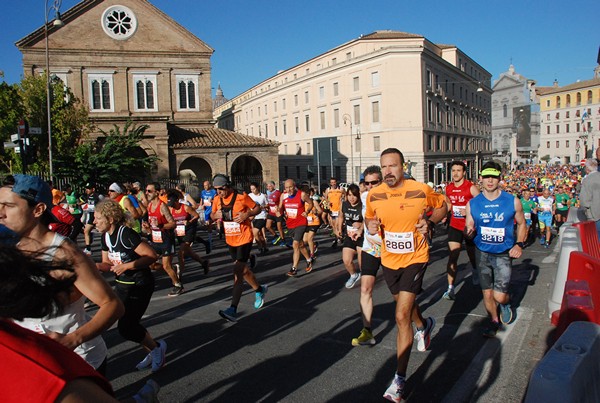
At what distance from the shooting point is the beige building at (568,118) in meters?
96.6

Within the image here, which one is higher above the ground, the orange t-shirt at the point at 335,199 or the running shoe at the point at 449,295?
the orange t-shirt at the point at 335,199

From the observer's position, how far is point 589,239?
7.09 metres

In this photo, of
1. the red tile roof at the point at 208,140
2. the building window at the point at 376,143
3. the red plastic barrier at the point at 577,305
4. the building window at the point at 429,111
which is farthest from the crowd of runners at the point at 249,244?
the building window at the point at 429,111

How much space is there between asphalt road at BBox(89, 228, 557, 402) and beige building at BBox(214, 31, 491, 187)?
1557 inches

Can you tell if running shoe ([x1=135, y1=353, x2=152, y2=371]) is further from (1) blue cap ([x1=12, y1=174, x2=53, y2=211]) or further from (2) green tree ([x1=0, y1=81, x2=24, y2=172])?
(2) green tree ([x1=0, y1=81, x2=24, y2=172])

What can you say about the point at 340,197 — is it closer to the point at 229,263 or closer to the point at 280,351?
the point at 229,263

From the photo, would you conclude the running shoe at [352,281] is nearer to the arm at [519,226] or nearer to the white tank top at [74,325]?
the arm at [519,226]

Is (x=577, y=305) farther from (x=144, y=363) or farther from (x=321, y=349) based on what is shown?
(x=144, y=363)

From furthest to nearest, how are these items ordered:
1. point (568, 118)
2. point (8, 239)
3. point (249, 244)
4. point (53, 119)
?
1. point (568, 118)
2. point (53, 119)
3. point (249, 244)
4. point (8, 239)

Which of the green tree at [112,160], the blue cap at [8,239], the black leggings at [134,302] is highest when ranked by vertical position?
the green tree at [112,160]

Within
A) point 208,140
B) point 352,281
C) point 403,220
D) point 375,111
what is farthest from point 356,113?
point 403,220

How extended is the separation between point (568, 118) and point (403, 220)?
383 ft

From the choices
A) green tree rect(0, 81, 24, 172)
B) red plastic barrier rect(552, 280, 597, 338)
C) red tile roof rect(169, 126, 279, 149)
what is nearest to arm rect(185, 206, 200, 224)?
red plastic barrier rect(552, 280, 597, 338)

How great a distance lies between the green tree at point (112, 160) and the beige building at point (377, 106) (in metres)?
23.8
